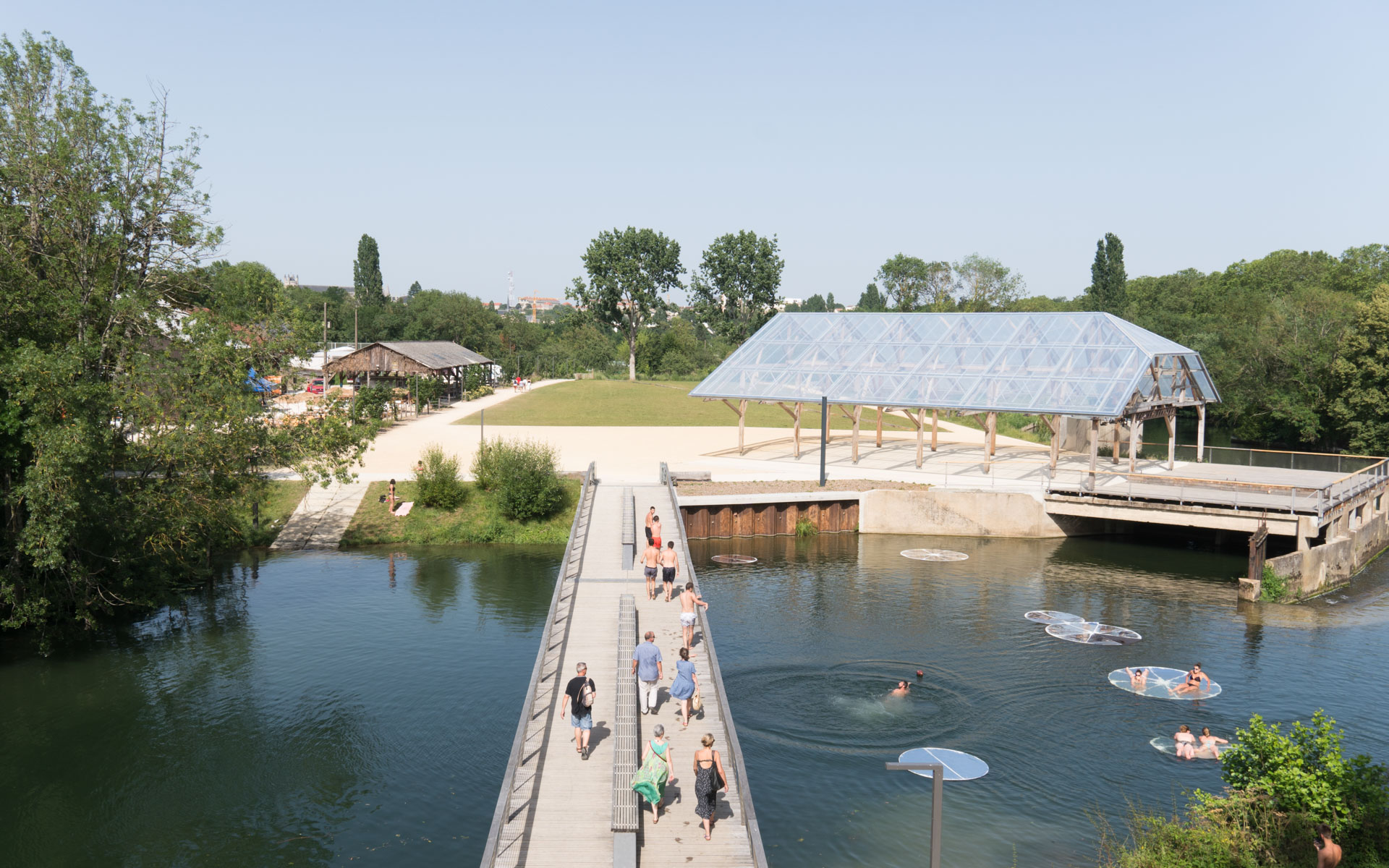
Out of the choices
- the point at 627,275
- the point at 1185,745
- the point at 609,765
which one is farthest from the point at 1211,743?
the point at 627,275

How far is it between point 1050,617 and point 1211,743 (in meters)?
9.59

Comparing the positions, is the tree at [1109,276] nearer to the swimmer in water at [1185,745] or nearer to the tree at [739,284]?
the tree at [739,284]

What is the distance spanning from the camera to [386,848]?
17.0 metres

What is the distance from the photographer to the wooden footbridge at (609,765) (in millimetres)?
13289

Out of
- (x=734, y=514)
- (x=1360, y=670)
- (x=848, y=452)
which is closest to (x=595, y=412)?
(x=848, y=452)

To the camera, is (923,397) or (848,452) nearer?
(923,397)

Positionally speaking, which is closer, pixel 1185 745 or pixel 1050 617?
pixel 1185 745

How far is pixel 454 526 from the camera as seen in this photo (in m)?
41.7

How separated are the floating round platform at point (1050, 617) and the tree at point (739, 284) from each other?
262 feet

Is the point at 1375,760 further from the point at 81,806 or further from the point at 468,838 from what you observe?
the point at 81,806

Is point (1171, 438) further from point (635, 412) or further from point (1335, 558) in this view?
Result: point (635, 412)

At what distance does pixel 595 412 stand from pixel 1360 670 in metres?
53.3

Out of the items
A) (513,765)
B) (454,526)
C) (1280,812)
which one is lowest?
(1280,812)

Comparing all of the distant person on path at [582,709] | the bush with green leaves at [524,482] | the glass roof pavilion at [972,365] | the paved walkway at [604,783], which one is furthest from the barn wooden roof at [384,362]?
the distant person on path at [582,709]
